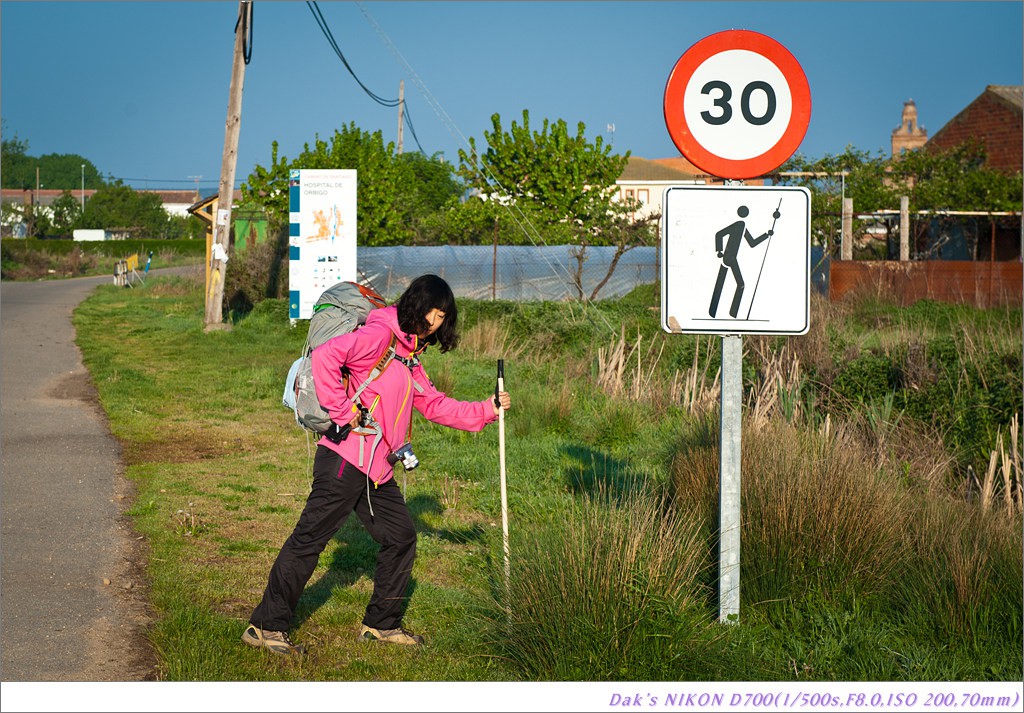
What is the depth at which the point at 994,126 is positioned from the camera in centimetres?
4662

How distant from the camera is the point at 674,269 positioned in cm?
488

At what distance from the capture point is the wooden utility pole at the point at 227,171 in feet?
65.2

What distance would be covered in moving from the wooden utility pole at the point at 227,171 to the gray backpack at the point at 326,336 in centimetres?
1524

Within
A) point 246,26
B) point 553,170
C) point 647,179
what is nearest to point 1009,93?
point 553,170

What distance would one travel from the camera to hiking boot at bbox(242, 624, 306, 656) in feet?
16.3

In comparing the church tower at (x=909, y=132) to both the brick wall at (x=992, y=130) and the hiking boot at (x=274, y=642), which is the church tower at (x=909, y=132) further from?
the hiking boot at (x=274, y=642)

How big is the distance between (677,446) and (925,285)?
18.7m

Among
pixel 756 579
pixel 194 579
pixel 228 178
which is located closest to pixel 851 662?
pixel 756 579

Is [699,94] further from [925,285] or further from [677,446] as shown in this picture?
[925,285]

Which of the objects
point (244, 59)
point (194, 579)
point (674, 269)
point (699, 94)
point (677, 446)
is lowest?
point (194, 579)

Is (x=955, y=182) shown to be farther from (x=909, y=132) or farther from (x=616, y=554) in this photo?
(x=909, y=132)

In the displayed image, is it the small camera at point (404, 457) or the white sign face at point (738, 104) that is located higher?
the white sign face at point (738, 104)

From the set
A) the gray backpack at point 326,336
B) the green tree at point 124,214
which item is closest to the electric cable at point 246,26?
the gray backpack at point 326,336

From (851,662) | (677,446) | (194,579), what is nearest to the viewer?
(851,662)
